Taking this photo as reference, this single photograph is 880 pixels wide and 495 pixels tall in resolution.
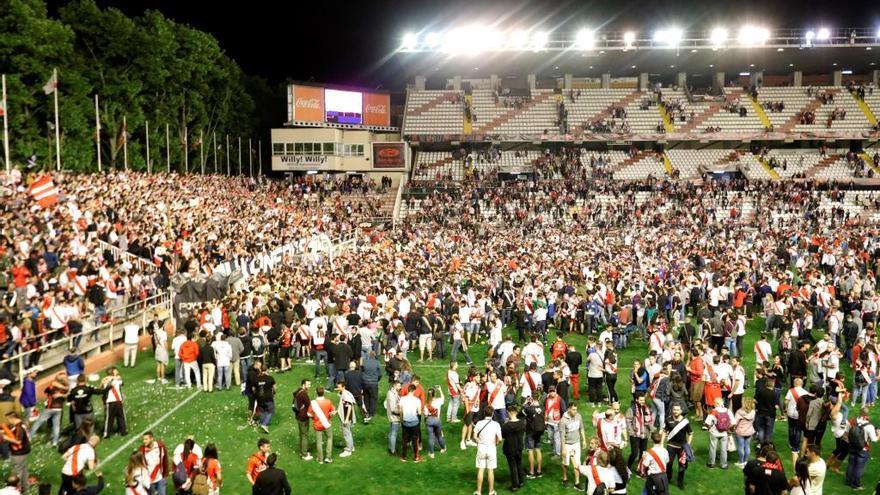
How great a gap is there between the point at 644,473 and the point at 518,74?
56454mm

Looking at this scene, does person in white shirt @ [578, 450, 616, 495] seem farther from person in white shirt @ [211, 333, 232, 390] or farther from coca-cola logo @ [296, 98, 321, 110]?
coca-cola logo @ [296, 98, 321, 110]

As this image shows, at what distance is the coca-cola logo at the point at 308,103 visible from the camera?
54.6 metres

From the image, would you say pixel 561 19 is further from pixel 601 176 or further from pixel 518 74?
pixel 601 176

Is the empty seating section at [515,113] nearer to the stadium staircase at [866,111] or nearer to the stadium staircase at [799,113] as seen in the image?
the stadium staircase at [799,113]

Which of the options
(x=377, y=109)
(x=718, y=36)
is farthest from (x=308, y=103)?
(x=718, y=36)

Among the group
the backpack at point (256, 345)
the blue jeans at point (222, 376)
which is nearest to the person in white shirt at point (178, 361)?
the blue jeans at point (222, 376)

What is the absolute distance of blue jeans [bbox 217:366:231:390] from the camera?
16.0 metres

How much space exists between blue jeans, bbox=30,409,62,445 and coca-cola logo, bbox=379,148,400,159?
143 ft

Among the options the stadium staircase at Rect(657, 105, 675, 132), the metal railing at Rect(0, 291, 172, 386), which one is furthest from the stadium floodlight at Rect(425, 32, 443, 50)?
the metal railing at Rect(0, 291, 172, 386)

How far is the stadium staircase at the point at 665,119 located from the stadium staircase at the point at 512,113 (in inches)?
346

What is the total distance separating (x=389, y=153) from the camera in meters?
55.5

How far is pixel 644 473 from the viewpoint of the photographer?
32.7 ft

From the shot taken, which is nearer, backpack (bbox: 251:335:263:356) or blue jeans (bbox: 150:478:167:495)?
blue jeans (bbox: 150:478:167:495)

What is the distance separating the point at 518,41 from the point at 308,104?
16879mm
